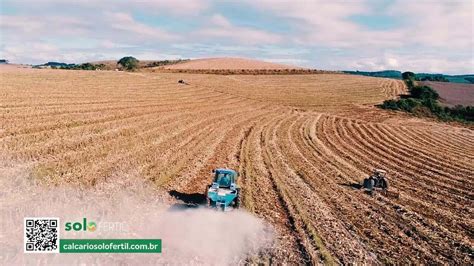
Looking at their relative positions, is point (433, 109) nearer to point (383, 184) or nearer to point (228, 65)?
point (383, 184)

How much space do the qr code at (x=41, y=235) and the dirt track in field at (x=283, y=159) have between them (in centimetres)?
512

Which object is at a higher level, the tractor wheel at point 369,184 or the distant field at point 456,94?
the distant field at point 456,94

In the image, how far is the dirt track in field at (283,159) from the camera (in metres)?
17.8

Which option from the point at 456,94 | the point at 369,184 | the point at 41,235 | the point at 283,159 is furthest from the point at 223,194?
the point at 456,94

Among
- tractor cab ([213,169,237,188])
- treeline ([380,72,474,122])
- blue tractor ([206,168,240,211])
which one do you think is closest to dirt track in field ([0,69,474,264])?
blue tractor ([206,168,240,211])

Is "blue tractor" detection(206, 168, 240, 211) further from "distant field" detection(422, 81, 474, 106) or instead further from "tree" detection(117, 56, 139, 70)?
"tree" detection(117, 56, 139, 70)

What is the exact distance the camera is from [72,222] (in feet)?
52.0

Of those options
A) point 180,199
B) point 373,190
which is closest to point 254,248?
point 180,199

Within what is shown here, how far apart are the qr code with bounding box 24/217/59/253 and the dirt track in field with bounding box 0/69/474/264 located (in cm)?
512

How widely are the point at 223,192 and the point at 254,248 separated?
3991 mm

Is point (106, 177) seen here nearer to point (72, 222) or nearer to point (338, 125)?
point (72, 222)

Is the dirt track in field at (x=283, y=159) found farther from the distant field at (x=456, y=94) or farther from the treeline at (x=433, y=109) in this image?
the distant field at (x=456, y=94)

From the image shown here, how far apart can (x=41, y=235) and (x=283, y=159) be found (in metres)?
19.8

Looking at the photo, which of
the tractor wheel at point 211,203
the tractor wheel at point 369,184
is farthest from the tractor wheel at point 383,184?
the tractor wheel at point 211,203
